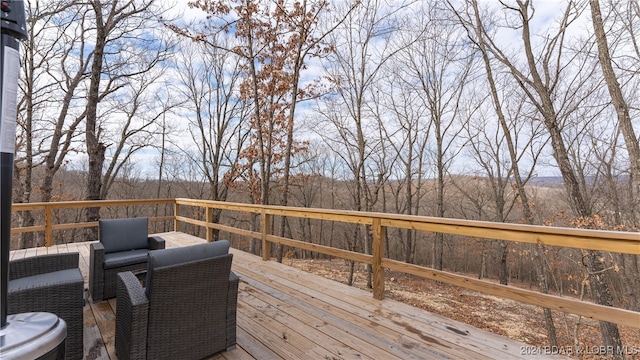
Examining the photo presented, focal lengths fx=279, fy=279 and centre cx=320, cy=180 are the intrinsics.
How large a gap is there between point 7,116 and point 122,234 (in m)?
3.48

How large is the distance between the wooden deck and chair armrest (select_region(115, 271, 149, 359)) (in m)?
0.38

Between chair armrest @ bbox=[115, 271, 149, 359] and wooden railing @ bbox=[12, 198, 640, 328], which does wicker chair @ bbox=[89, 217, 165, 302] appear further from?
wooden railing @ bbox=[12, 198, 640, 328]

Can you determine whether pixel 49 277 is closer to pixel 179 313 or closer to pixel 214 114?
pixel 179 313

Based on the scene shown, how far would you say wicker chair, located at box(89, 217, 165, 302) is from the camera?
292cm

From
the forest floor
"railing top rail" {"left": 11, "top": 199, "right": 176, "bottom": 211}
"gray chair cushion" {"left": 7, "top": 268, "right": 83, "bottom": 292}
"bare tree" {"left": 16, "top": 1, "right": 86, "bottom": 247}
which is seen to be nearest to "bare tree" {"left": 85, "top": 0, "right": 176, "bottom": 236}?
"bare tree" {"left": 16, "top": 1, "right": 86, "bottom": 247}

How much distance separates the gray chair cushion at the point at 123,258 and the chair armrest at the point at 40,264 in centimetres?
34

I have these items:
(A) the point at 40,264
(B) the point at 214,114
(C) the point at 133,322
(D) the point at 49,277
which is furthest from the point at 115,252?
(B) the point at 214,114

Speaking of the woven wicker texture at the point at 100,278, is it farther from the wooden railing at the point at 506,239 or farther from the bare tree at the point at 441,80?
the bare tree at the point at 441,80

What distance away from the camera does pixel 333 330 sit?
233 cm

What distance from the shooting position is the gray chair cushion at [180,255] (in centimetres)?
173

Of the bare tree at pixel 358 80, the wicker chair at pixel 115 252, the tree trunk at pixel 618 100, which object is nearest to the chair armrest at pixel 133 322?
the wicker chair at pixel 115 252

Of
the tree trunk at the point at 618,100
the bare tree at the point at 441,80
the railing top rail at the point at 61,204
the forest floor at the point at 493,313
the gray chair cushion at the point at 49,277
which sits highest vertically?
the bare tree at the point at 441,80

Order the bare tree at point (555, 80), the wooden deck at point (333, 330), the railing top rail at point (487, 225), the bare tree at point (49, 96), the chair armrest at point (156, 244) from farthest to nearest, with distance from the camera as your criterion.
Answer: the bare tree at point (49, 96)
the bare tree at point (555, 80)
the chair armrest at point (156, 244)
the wooden deck at point (333, 330)
the railing top rail at point (487, 225)

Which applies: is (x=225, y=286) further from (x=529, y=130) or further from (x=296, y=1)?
(x=529, y=130)
